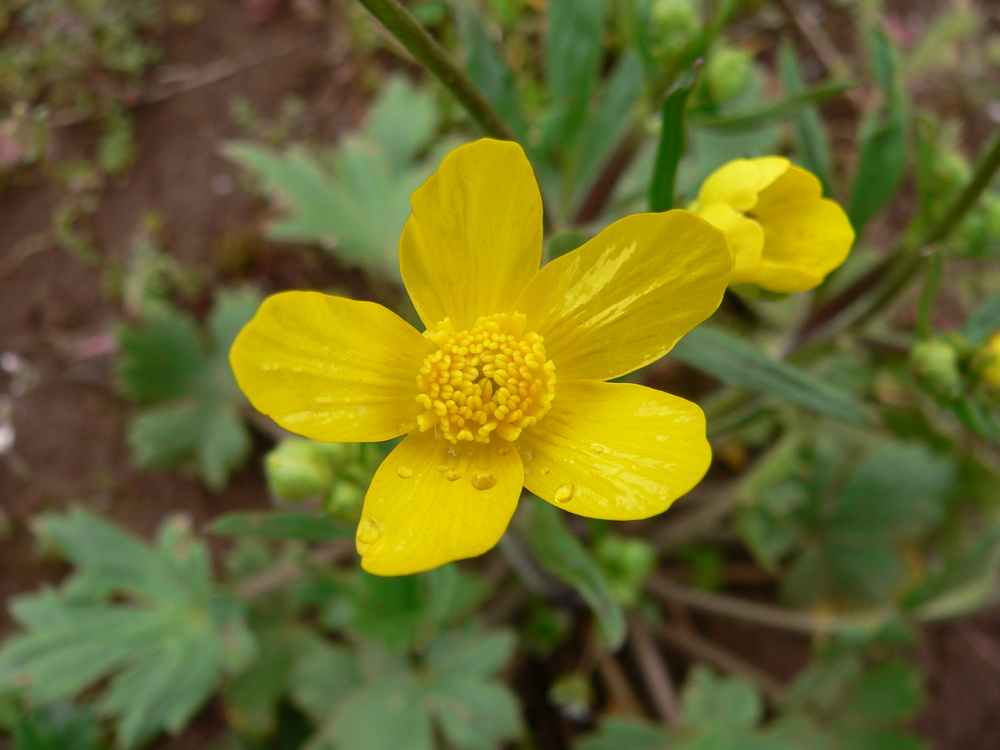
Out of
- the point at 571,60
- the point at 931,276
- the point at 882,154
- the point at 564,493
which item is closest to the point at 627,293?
the point at 564,493

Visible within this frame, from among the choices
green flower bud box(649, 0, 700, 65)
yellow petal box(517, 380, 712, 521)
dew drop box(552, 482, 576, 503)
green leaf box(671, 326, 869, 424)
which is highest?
green flower bud box(649, 0, 700, 65)

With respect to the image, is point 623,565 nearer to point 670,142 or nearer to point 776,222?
point 776,222

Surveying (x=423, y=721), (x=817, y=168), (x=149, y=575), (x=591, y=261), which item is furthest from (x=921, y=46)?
(x=149, y=575)

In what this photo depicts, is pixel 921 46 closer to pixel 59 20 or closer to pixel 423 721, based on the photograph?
pixel 423 721

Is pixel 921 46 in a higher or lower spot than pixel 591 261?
lower

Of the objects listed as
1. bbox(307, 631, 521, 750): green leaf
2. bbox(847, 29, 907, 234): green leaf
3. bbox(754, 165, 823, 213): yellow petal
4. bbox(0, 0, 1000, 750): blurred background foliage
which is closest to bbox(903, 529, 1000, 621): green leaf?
bbox(0, 0, 1000, 750): blurred background foliage

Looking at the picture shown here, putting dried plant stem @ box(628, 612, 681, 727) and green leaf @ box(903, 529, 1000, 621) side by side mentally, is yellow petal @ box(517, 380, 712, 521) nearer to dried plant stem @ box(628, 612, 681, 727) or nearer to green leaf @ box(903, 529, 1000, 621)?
green leaf @ box(903, 529, 1000, 621)

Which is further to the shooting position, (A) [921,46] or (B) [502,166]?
(A) [921,46]
